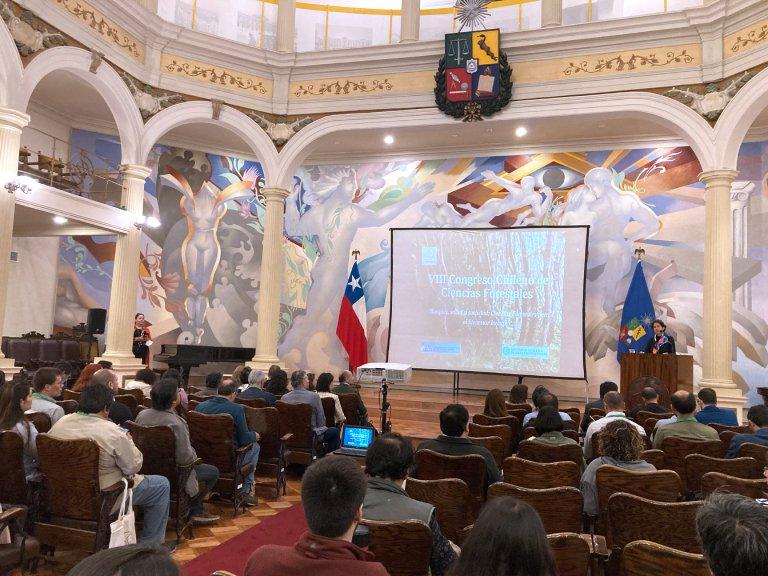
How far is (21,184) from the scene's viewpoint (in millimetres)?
7520

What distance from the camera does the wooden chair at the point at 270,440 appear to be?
16.9 feet

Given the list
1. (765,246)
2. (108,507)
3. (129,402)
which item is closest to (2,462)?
(108,507)

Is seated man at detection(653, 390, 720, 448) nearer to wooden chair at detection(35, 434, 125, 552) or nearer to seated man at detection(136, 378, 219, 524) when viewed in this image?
seated man at detection(136, 378, 219, 524)

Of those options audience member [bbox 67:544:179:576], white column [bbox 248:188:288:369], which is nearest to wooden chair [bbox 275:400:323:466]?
audience member [bbox 67:544:179:576]

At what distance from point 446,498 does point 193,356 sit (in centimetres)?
938

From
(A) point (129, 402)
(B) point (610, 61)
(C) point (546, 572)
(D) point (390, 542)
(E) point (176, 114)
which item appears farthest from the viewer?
(E) point (176, 114)

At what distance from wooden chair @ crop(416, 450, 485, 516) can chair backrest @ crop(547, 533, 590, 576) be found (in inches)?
50.8

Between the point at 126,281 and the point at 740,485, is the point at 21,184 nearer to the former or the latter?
the point at 126,281

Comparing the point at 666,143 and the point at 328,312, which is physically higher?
the point at 666,143

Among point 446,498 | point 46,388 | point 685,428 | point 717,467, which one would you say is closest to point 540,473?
point 446,498

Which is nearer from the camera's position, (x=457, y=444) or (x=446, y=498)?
(x=446, y=498)

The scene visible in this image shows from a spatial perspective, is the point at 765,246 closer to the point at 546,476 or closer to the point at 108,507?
the point at 546,476

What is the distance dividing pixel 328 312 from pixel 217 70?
5.20 meters

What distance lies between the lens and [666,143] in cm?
1082
